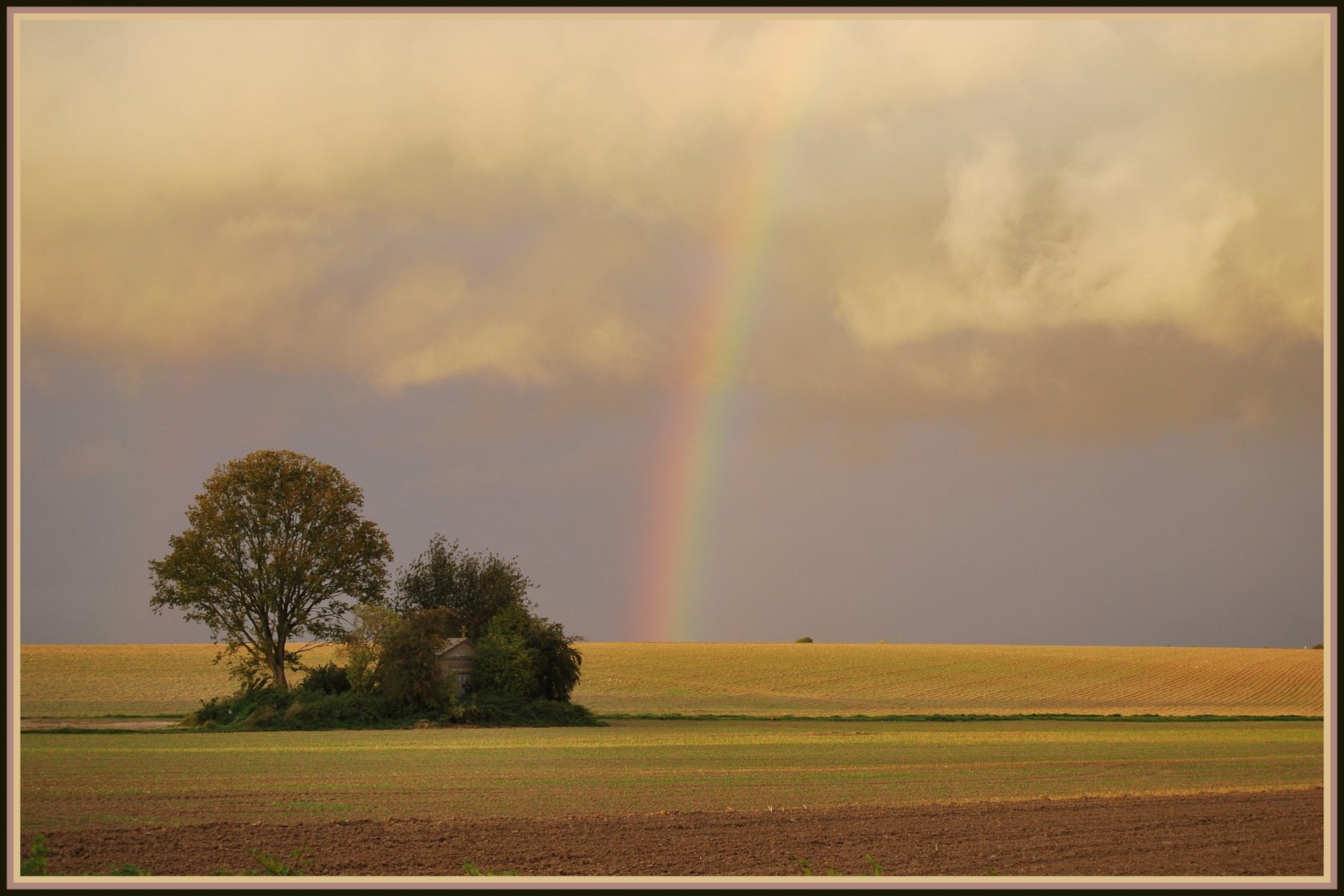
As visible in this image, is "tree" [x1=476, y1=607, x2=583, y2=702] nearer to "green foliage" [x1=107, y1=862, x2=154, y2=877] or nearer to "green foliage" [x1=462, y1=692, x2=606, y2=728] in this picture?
"green foliage" [x1=462, y1=692, x2=606, y2=728]

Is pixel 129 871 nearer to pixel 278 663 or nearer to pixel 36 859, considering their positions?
pixel 36 859

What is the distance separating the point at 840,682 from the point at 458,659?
48.7 m

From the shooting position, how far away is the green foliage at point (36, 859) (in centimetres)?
1672

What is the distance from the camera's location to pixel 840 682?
92.0m

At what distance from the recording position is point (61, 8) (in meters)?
15.5

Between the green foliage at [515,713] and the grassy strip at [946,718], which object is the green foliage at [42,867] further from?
the grassy strip at [946,718]

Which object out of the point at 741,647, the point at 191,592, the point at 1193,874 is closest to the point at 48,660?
the point at 191,592

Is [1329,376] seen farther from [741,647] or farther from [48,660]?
[741,647]

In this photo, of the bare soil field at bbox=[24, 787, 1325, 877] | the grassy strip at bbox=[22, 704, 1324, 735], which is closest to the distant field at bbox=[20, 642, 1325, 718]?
the grassy strip at bbox=[22, 704, 1324, 735]

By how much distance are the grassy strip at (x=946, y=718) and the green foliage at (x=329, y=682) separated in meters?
12.1

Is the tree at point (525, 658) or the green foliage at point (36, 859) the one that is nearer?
the green foliage at point (36, 859)

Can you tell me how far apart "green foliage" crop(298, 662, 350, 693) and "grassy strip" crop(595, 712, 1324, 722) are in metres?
12.1

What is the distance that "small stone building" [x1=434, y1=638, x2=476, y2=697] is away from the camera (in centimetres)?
4881

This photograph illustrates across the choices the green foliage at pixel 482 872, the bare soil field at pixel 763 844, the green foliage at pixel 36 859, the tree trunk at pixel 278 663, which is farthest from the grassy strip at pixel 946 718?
the green foliage at pixel 36 859
